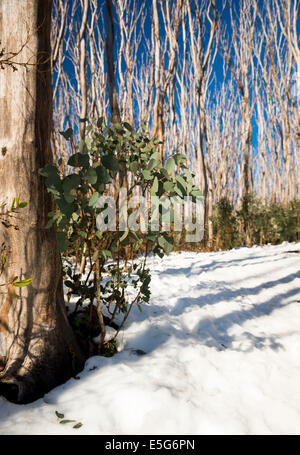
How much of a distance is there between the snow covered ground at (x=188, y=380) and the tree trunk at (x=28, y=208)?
A: 0.11 m

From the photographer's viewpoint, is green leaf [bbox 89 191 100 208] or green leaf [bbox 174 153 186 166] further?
green leaf [bbox 174 153 186 166]

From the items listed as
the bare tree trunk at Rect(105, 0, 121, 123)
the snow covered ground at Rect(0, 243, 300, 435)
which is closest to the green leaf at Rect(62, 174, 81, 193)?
the snow covered ground at Rect(0, 243, 300, 435)

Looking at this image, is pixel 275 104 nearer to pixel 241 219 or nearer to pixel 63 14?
pixel 241 219

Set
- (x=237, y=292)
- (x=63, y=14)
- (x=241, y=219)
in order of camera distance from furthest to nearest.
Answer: (x=241, y=219)
(x=63, y=14)
(x=237, y=292)

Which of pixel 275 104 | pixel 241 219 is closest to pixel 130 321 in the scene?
pixel 241 219

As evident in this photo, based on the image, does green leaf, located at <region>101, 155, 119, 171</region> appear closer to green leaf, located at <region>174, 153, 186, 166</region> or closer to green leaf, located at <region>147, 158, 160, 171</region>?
green leaf, located at <region>147, 158, 160, 171</region>

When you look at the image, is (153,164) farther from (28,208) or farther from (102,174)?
(28,208)

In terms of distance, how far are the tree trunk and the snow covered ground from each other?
107mm

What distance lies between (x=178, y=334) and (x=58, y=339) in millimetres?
631

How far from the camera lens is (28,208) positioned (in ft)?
2.82

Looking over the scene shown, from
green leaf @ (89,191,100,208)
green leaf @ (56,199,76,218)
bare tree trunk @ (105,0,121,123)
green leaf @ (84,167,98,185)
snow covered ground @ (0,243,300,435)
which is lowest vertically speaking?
snow covered ground @ (0,243,300,435)

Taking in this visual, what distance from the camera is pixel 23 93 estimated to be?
0.85 meters

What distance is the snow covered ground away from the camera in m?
0.72

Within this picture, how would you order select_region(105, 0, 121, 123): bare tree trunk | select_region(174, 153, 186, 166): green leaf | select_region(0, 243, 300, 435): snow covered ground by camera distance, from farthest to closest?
select_region(105, 0, 121, 123): bare tree trunk
select_region(174, 153, 186, 166): green leaf
select_region(0, 243, 300, 435): snow covered ground
